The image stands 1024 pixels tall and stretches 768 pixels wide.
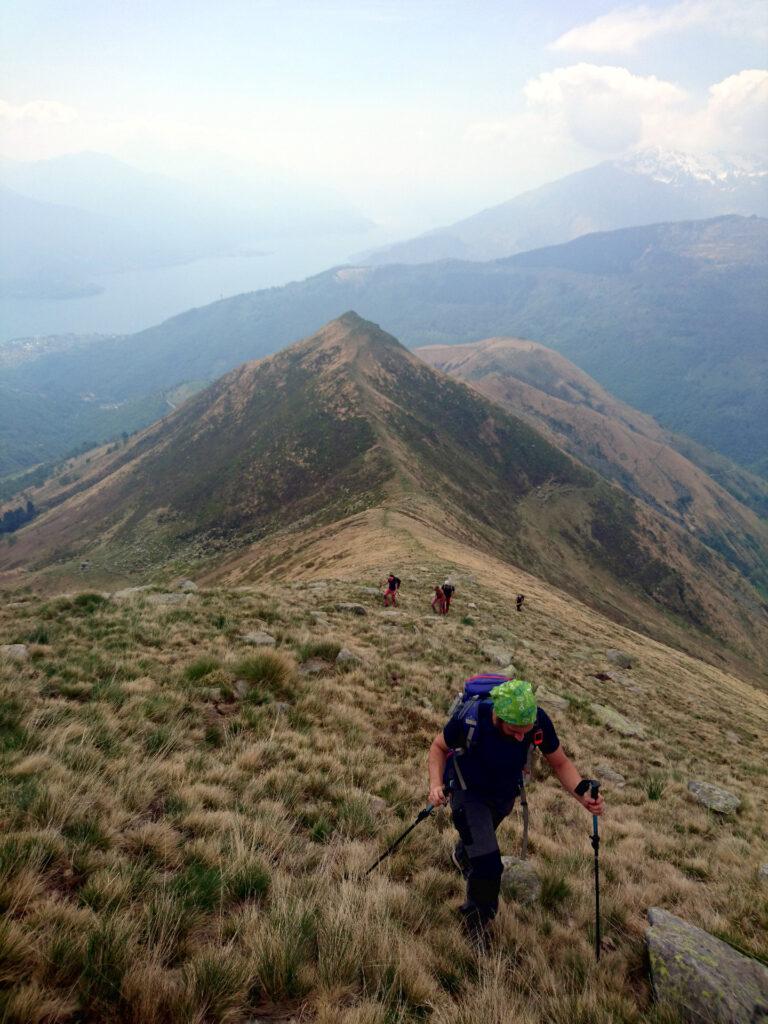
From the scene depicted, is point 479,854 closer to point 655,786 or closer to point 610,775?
point 610,775

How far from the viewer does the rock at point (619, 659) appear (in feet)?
71.0

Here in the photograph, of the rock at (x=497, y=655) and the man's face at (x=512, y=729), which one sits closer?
the man's face at (x=512, y=729)

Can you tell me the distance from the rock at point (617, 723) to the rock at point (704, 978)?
A: 904 cm

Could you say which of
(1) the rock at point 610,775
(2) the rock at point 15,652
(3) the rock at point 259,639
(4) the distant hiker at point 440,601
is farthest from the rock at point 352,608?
(2) the rock at point 15,652

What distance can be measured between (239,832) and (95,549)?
318ft

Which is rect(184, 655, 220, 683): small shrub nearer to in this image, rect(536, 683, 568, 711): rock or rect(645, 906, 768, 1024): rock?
rect(645, 906, 768, 1024): rock

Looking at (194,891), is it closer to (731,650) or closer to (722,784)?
(722,784)

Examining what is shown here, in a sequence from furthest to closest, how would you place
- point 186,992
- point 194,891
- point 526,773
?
point 526,773
point 194,891
point 186,992

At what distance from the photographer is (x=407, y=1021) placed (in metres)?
3.44

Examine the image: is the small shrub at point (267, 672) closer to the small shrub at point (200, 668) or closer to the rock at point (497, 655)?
Answer: the small shrub at point (200, 668)

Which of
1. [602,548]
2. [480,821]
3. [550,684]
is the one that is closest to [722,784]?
[550,684]

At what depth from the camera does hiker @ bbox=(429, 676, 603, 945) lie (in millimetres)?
4754

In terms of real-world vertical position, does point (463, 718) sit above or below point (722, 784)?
above

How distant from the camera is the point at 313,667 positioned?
11.4 metres
